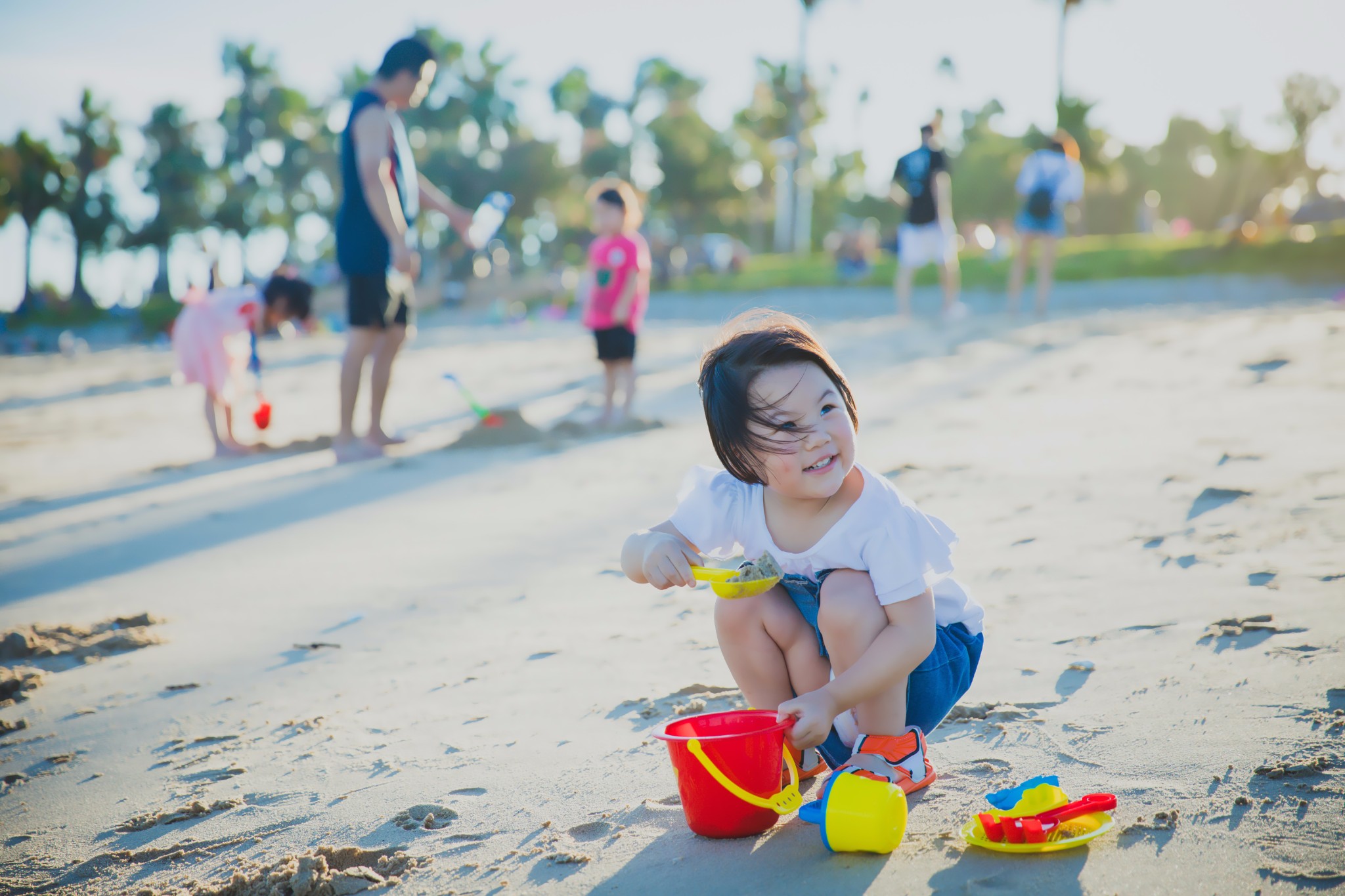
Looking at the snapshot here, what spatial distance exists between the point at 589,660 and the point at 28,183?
Result: 121 feet

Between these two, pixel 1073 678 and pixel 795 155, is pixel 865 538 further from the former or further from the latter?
pixel 795 155

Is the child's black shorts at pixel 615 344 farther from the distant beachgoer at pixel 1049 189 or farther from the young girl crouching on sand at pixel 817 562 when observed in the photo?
the distant beachgoer at pixel 1049 189

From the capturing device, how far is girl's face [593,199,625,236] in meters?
5.75

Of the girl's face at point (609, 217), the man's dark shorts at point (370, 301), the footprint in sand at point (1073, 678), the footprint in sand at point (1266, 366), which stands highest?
the girl's face at point (609, 217)

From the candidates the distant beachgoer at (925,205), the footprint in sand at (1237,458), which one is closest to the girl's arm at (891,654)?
the footprint in sand at (1237,458)

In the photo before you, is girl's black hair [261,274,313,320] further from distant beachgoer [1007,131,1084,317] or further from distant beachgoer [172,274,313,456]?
distant beachgoer [1007,131,1084,317]

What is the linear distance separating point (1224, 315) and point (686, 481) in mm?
8389

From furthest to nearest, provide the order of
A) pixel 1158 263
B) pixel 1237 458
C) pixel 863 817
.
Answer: pixel 1158 263
pixel 1237 458
pixel 863 817

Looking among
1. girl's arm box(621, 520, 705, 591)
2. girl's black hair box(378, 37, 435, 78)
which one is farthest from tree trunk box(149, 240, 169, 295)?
girl's arm box(621, 520, 705, 591)

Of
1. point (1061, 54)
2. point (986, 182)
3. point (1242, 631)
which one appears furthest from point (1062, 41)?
point (1242, 631)

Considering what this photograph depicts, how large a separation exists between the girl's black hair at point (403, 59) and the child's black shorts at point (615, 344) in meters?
1.66

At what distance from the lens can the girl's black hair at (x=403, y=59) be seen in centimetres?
505

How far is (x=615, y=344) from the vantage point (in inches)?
232

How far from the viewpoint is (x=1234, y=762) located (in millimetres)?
1697
